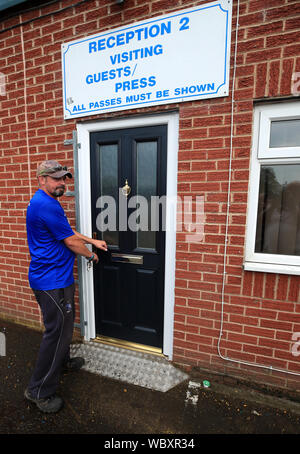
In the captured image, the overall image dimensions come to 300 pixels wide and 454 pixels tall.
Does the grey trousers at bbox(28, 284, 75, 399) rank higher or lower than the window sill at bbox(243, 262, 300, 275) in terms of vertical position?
lower

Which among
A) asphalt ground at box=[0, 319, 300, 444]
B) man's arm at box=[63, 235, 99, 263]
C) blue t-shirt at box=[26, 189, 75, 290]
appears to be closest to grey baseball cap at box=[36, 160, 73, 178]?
blue t-shirt at box=[26, 189, 75, 290]

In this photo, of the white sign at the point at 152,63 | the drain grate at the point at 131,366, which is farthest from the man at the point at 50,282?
the white sign at the point at 152,63

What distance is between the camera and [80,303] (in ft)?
9.12

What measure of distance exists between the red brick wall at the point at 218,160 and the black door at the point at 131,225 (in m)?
0.25

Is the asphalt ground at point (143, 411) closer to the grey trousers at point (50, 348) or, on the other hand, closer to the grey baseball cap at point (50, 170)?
the grey trousers at point (50, 348)

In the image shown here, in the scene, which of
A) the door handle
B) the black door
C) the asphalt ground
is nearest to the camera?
the asphalt ground

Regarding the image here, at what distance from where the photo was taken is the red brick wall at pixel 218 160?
1.82 metres

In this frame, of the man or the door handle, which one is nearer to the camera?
the man

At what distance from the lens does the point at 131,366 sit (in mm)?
2424

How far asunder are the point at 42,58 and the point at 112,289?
9.36ft

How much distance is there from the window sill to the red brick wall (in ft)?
0.18

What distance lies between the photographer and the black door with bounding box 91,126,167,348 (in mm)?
2373

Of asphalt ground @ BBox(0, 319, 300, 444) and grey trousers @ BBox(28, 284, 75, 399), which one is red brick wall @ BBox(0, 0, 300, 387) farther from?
grey trousers @ BBox(28, 284, 75, 399)

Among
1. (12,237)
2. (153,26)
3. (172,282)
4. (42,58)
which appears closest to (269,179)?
Answer: (172,282)
